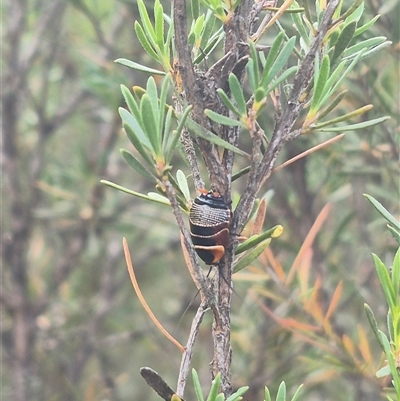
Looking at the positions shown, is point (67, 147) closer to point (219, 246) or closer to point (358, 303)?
point (358, 303)

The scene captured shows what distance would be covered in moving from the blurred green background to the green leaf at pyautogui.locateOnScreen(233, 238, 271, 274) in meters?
0.42

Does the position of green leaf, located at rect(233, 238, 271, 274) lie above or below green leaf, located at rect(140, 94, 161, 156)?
below

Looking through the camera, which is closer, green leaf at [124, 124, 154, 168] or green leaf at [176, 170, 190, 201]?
green leaf at [124, 124, 154, 168]

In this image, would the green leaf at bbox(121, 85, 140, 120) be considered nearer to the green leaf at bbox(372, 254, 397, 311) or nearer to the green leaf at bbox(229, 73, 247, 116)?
the green leaf at bbox(229, 73, 247, 116)

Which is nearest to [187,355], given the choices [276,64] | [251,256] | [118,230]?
[251,256]

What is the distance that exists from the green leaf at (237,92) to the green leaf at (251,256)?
0.38ft

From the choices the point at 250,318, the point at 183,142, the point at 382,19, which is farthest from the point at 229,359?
the point at 250,318

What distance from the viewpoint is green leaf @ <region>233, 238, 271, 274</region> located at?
1.57ft

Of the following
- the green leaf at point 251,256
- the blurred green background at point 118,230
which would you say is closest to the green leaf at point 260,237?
the green leaf at point 251,256

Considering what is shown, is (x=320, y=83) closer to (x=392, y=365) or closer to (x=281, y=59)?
(x=281, y=59)

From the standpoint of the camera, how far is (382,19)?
1.00m

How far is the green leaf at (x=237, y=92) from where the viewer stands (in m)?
0.39

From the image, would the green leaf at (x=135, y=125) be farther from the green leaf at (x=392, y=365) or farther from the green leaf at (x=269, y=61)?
the green leaf at (x=392, y=365)

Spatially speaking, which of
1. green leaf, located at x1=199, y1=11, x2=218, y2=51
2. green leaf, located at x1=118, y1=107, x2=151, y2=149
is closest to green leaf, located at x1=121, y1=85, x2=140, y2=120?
green leaf, located at x1=118, y1=107, x2=151, y2=149
